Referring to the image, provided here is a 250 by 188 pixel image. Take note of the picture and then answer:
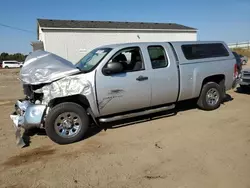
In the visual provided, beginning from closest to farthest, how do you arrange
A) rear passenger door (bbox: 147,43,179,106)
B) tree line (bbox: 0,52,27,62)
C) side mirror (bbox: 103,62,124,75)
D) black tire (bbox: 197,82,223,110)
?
1. side mirror (bbox: 103,62,124,75)
2. rear passenger door (bbox: 147,43,179,106)
3. black tire (bbox: 197,82,223,110)
4. tree line (bbox: 0,52,27,62)

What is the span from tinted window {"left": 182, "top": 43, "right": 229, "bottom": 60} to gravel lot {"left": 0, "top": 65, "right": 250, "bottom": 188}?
1.72 m

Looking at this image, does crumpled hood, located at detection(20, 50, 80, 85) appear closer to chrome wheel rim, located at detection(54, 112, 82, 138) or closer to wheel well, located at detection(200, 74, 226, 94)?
chrome wheel rim, located at detection(54, 112, 82, 138)

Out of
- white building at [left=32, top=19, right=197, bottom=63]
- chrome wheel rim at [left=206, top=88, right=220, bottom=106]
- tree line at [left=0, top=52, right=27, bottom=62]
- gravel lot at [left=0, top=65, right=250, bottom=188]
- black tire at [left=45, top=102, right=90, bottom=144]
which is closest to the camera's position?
gravel lot at [left=0, top=65, right=250, bottom=188]

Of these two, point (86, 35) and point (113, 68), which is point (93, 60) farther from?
point (86, 35)

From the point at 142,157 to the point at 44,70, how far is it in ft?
8.62

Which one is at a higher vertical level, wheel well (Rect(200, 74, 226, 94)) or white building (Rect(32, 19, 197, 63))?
white building (Rect(32, 19, 197, 63))

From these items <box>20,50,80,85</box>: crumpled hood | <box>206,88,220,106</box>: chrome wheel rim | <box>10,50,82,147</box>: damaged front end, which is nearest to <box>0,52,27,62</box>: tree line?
<box>20,50,80,85</box>: crumpled hood

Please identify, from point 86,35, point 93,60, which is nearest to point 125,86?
point 93,60

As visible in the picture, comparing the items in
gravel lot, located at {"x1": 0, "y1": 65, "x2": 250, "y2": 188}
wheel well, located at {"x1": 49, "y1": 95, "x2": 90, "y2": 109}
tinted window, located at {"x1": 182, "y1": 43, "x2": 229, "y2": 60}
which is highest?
tinted window, located at {"x1": 182, "y1": 43, "x2": 229, "y2": 60}

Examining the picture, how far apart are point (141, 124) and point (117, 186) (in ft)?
8.53

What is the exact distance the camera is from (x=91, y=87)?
4797 millimetres

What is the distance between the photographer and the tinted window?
614 centimetres

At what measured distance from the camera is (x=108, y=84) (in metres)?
4.94

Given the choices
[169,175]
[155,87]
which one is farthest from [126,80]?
[169,175]
